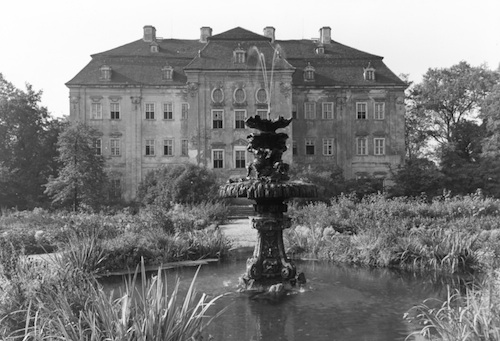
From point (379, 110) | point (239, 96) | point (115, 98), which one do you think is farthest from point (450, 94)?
point (115, 98)

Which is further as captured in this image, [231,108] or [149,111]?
[149,111]

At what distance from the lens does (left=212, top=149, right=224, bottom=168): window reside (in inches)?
1489

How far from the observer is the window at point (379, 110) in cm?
4041

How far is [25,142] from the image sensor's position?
35750 mm

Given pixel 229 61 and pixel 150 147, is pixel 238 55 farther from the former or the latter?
pixel 150 147

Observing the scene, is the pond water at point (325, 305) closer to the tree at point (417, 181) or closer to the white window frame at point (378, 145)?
the tree at point (417, 181)

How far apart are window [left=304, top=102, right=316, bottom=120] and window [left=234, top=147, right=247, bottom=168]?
269 inches

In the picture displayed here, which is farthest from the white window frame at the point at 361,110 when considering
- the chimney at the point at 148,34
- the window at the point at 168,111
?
the chimney at the point at 148,34

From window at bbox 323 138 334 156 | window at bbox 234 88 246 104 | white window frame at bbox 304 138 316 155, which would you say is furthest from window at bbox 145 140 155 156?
window at bbox 323 138 334 156

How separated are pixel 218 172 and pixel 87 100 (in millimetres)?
13129

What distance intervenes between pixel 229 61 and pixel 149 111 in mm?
8395

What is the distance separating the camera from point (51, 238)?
12.6 metres

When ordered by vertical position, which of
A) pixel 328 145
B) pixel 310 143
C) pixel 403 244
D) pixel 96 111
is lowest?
pixel 403 244

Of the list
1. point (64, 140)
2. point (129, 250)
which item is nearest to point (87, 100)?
point (64, 140)
